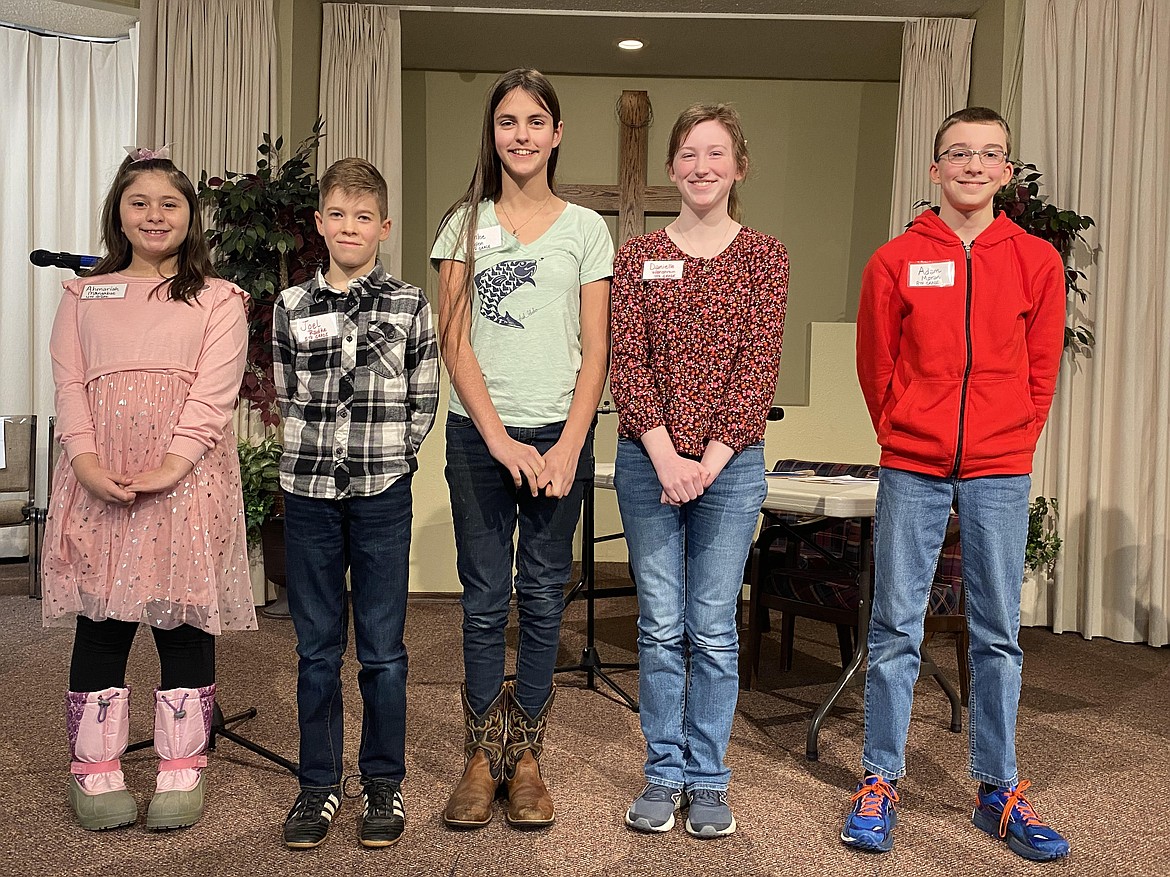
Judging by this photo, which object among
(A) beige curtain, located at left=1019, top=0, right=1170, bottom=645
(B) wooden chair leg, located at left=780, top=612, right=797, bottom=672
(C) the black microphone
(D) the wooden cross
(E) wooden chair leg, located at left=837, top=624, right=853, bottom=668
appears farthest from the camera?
(D) the wooden cross

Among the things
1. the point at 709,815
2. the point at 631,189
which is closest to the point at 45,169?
the point at 631,189

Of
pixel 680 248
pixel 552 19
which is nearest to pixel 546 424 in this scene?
pixel 680 248

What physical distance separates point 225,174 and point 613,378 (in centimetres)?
309

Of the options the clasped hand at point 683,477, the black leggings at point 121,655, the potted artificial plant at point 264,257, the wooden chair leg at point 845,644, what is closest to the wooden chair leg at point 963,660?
the wooden chair leg at point 845,644

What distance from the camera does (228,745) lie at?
2715mm

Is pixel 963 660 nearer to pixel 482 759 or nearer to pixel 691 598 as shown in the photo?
pixel 691 598

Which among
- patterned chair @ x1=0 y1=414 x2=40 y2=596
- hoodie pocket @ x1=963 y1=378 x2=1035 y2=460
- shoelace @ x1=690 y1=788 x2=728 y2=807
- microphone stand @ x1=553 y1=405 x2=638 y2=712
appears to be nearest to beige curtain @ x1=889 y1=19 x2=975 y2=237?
microphone stand @ x1=553 y1=405 x2=638 y2=712

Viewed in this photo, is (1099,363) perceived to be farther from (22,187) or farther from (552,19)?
(22,187)

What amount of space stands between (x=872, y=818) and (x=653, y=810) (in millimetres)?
450

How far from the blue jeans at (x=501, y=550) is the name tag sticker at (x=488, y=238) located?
354mm

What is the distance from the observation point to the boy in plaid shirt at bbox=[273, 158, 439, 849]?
2.07 meters

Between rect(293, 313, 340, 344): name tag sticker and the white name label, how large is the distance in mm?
632

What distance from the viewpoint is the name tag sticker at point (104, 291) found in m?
2.23

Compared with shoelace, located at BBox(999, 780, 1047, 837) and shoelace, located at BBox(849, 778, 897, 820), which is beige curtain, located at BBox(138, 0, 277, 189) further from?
shoelace, located at BBox(999, 780, 1047, 837)
